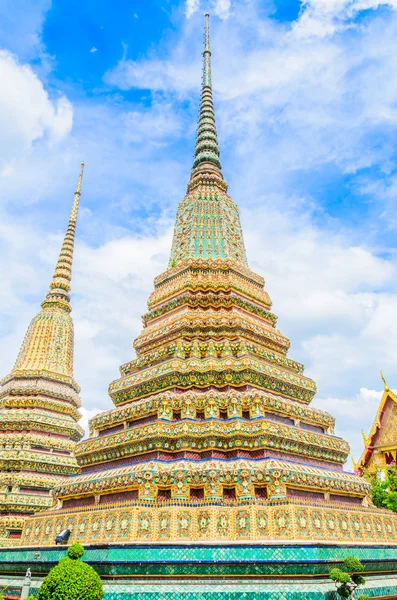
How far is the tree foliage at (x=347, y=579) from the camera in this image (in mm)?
7027

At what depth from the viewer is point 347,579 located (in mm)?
7008

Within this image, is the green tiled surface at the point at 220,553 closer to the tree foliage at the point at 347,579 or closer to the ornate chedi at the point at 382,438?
the tree foliage at the point at 347,579

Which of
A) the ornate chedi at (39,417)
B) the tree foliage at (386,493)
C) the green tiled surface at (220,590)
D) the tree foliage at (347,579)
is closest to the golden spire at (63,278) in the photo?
the ornate chedi at (39,417)

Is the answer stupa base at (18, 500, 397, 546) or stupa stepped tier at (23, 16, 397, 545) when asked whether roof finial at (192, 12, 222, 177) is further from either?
stupa base at (18, 500, 397, 546)

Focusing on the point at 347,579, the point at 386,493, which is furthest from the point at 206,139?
the point at 347,579

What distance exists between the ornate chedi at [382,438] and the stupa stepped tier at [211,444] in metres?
12.6

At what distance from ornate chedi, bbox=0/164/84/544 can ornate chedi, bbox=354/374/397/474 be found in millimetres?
15002

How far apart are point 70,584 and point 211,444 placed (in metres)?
4.62

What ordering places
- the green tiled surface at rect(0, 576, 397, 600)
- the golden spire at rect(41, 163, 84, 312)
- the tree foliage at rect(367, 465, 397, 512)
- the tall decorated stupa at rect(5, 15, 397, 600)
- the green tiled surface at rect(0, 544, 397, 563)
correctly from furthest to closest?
the golden spire at rect(41, 163, 84, 312) < the tree foliage at rect(367, 465, 397, 512) < the tall decorated stupa at rect(5, 15, 397, 600) < the green tiled surface at rect(0, 544, 397, 563) < the green tiled surface at rect(0, 576, 397, 600)

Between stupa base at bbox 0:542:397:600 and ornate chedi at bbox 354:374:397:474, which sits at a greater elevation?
ornate chedi at bbox 354:374:397:474

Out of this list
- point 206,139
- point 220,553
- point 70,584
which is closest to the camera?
point 70,584

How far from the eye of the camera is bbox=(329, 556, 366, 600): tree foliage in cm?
703

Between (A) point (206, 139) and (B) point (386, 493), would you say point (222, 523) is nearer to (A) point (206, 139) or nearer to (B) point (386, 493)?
(B) point (386, 493)

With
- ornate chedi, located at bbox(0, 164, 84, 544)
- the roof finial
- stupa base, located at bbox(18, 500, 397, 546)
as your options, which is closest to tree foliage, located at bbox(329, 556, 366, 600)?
stupa base, located at bbox(18, 500, 397, 546)
